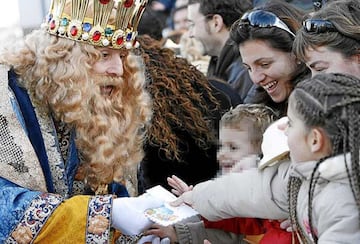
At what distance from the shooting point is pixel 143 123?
278cm

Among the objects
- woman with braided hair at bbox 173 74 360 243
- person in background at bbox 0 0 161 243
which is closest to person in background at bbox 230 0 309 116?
person in background at bbox 0 0 161 243

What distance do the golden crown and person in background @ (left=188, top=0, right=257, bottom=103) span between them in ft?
4.84

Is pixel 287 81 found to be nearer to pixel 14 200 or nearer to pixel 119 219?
pixel 119 219

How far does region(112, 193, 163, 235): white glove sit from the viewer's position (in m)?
2.46

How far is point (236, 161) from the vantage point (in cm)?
236

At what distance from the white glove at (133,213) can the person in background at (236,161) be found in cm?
10

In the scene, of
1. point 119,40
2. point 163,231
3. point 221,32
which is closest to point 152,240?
point 163,231

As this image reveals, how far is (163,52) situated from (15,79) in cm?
73

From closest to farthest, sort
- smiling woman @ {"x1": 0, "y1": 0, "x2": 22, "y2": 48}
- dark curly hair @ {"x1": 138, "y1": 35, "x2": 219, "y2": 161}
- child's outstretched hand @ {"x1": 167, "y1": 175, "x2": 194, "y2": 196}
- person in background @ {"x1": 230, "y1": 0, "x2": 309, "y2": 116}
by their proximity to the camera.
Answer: child's outstretched hand @ {"x1": 167, "y1": 175, "x2": 194, "y2": 196} < person in background @ {"x1": 230, "y1": 0, "x2": 309, "y2": 116} < dark curly hair @ {"x1": 138, "y1": 35, "x2": 219, "y2": 161} < smiling woman @ {"x1": 0, "y1": 0, "x2": 22, "y2": 48}

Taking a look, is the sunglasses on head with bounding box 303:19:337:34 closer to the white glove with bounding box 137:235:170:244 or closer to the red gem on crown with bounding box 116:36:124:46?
the red gem on crown with bounding box 116:36:124:46

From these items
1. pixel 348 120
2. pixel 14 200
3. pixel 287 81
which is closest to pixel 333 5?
pixel 287 81

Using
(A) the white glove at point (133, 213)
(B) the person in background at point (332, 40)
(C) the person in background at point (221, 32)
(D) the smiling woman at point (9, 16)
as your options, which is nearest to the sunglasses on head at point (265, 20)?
(B) the person in background at point (332, 40)

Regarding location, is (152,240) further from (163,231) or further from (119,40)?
(119,40)

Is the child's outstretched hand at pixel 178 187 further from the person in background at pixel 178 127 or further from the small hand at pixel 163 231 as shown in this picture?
the person in background at pixel 178 127
